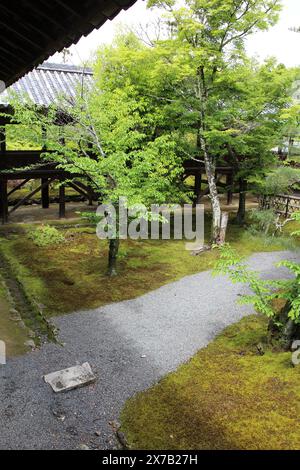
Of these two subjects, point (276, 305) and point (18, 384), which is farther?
point (276, 305)

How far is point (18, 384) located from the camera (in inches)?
261

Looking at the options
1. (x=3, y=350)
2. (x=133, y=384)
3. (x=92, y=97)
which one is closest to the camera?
(x=133, y=384)

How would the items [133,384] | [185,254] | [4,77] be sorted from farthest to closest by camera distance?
[185,254]
[133,384]
[4,77]

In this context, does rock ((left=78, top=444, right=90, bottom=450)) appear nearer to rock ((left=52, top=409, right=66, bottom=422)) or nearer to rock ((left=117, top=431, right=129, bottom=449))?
rock ((left=117, top=431, right=129, bottom=449))

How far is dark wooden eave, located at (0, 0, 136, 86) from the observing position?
342cm

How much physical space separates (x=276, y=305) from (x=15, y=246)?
9.12 metres

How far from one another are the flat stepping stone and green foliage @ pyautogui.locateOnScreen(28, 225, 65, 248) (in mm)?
7622

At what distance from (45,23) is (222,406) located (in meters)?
5.82

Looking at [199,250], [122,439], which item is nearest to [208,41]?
[199,250]

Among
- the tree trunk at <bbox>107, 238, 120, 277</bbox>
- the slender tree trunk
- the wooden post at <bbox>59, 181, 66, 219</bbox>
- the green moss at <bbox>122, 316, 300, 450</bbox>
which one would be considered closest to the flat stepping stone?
the green moss at <bbox>122, 316, 300, 450</bbox>

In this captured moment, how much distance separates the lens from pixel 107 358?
298 inches

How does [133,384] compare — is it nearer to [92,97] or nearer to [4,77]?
[4,77]
